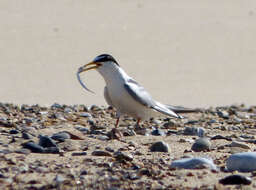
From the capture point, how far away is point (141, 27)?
1981cm

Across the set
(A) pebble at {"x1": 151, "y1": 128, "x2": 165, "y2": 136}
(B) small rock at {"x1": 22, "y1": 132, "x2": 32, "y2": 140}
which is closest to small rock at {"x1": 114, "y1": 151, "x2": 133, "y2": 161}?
(B) small rock at {"x1": 22, "y1": 132, "x2": 32, "y2": 140}

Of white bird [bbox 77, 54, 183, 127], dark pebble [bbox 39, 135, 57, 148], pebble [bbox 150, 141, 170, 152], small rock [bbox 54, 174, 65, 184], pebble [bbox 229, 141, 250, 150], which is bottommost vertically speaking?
small rock [bbox 54, 174, 65, 184]

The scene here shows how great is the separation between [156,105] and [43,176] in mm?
2936

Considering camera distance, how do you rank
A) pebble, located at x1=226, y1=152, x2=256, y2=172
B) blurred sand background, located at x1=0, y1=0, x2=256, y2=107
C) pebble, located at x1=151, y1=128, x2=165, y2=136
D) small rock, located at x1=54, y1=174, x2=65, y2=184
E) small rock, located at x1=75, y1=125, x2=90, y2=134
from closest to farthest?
small rock, located at x1=54, y1=174, x2=65, y2=184
pebble, located at x1=226, y1=152, x2=256, y2=172
small rock, located at x1=75, y1=125, x2=90, y2=134
pebble, located at x1=151, y1=128, x2=165, y2=136
blurred sand background, located at x1=0, y1=0, x2=256, y2=107

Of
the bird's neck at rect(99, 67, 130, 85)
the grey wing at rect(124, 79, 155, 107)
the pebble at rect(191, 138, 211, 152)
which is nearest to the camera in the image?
the pebble at rect(191, 138, 211, 152)

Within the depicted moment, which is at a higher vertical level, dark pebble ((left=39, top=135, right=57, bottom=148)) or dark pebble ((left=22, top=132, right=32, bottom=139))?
dark pebble ((left=22, top=132, right=32, bottom=139))

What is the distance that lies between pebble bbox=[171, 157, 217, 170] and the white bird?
1.91 m

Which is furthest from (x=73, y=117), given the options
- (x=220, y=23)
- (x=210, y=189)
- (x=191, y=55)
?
(x=220, y=23)

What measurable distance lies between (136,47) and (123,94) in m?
11.3

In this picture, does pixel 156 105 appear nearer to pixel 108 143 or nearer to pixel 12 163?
pixel 108 143

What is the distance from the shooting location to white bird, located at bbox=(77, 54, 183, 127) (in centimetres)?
647

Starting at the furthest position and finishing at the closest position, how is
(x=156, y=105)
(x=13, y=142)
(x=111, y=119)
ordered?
(x=111, y=119), (x=156, y=105), (x=13, y=142)

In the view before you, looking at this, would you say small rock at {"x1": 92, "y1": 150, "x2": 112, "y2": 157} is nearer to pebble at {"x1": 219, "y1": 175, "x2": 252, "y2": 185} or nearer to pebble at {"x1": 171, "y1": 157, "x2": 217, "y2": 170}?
pebble at {"x1": 171, "y1": 157, "x2": 217, "y2": 170}

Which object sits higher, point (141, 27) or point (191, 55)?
point (141, 27)
